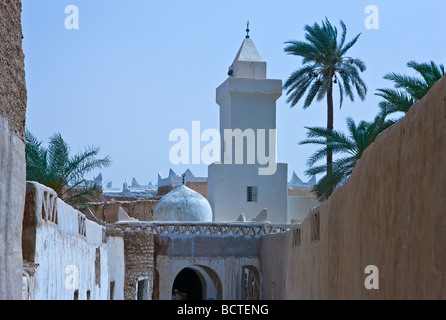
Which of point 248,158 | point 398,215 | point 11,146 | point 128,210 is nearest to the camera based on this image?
point 398,215

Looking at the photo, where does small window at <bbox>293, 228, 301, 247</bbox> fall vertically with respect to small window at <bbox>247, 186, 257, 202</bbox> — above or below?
below

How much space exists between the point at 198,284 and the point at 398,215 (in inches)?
1087

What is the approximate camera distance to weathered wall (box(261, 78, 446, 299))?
4.86m

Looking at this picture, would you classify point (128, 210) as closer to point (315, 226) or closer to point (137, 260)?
point (137, 260)

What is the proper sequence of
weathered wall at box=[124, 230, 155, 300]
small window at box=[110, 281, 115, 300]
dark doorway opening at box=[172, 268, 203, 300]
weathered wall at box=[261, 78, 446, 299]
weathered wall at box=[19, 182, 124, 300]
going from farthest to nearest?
1. dark doorway opening at box=[172, 268, 203, 300]
2. weathered wall at box=[124, 230, 155, 300]
3. small window at box=[110, 281, 115, 300]
4. weathered wall at box=[19, 182, 124, 300]
5. weathered wall at box=[261, 78, 446, 299]

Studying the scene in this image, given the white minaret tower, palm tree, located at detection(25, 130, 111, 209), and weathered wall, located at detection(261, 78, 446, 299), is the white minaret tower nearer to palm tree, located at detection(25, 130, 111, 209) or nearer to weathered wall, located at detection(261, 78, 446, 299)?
→ palm tree, located at detection(25, 130, 111, 209)

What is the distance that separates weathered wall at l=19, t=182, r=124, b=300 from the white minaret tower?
1875 centimetres

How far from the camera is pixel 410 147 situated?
18.4 feet

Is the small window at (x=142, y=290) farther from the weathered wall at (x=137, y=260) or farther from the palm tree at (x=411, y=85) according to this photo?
the palm tree at (x=411, y=85)

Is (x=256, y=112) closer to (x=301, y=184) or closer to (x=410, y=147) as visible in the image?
(x=301, y=184)

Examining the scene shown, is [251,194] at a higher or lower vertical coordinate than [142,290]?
higher

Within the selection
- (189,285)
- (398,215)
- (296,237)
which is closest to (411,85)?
(296,237)

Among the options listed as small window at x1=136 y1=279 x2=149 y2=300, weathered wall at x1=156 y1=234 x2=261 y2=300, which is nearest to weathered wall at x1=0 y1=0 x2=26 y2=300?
small window at x1=136 y1=279 x2=149 y2=300

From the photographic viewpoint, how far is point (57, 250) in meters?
9.15
